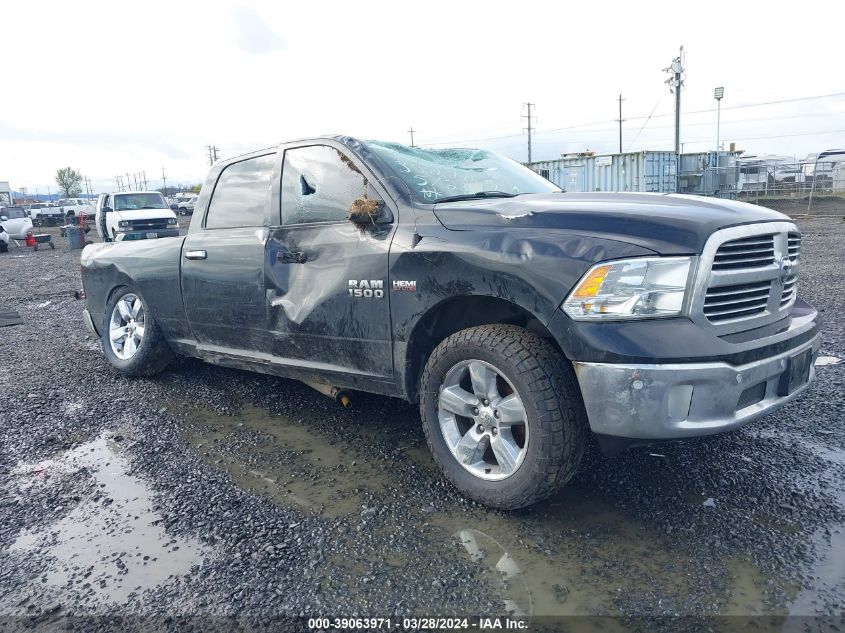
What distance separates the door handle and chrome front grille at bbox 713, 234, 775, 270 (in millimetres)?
2289

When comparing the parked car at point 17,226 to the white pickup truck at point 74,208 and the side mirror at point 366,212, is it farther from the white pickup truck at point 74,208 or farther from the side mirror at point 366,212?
the side mirror at point 366,212

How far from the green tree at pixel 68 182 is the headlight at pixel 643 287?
12313cm

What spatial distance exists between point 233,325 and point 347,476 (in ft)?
4.84

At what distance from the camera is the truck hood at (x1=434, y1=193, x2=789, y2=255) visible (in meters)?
2.77

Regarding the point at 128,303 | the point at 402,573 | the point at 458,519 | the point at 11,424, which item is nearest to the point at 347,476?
the point at 458,519

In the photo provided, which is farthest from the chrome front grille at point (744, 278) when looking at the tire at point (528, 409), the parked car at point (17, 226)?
the parked car at point (17, 226)

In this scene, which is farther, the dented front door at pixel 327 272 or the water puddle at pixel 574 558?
the dented front door at pixel 327 272

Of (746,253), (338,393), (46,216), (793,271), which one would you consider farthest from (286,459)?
(46,216)

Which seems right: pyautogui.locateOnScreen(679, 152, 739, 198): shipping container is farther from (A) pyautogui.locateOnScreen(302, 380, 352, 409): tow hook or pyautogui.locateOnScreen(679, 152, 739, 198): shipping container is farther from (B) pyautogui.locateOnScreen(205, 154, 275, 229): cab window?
(A) pyautogui.locateOnScreen(302, 380, 352, 409): tow hook

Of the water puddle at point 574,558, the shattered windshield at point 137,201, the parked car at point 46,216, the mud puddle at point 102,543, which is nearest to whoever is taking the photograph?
the water puddle at point 574,558

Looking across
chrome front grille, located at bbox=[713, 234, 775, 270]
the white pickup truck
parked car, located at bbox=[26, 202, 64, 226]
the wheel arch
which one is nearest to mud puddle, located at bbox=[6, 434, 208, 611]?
the wheel arch

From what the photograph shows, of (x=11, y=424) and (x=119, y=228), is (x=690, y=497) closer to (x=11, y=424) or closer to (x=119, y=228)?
(x=11, y=424)

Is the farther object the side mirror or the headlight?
the side mirror

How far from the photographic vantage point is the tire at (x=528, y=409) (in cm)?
286
